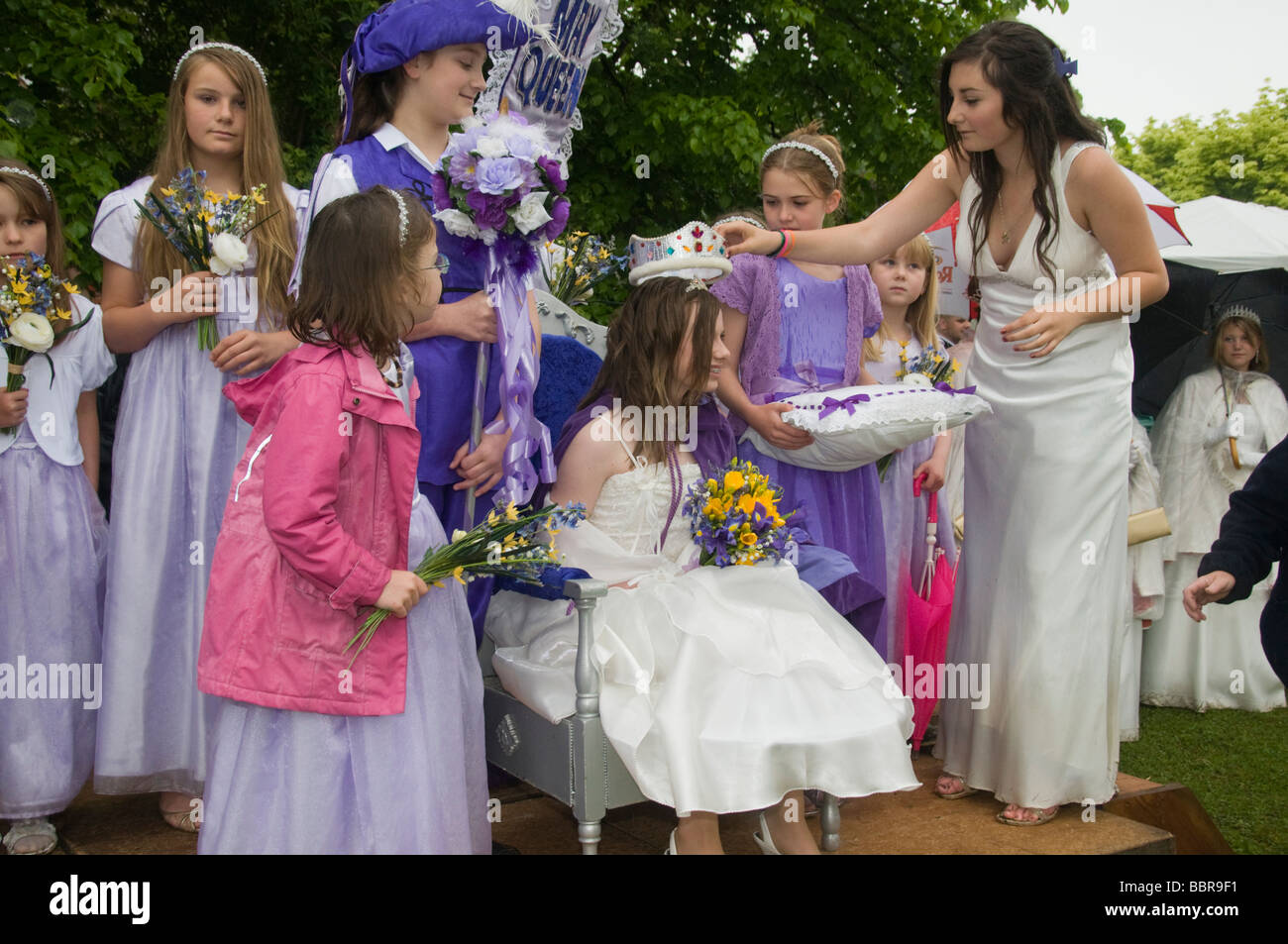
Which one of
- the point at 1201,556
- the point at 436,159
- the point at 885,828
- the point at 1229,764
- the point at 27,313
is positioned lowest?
the point at 1229,764

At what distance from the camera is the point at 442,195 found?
2980mm

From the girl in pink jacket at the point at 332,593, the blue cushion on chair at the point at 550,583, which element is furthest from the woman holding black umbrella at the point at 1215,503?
the girl in pink jacket at the point at 332,593

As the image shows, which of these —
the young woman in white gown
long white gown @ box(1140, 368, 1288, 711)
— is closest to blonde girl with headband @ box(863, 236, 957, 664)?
the young woman in white gown

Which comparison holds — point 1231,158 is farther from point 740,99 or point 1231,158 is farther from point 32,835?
point 32,835

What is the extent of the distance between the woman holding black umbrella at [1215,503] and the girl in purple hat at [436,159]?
4.84m

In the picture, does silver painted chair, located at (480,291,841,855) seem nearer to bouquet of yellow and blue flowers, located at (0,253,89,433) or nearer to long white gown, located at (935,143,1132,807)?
long white gown, located at (935,143,1132,807)

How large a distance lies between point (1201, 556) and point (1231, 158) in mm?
22197

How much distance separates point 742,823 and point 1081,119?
7.57 feet

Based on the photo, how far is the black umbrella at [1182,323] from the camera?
710 centimetres

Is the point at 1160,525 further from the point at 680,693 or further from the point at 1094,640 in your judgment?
the point at 680,693

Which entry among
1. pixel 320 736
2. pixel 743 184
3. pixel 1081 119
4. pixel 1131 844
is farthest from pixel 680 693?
pixel 743 184

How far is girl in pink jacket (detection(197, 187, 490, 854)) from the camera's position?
252cm

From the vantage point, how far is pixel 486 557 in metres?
2.73

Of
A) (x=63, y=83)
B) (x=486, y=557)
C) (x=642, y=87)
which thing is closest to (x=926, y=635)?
(x=486, y=557)
